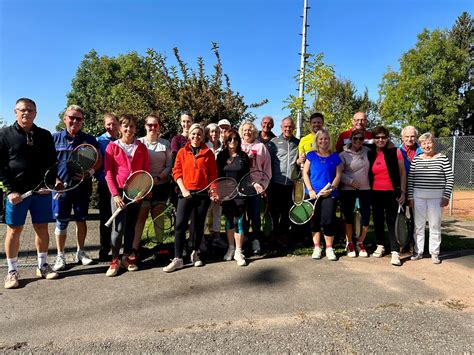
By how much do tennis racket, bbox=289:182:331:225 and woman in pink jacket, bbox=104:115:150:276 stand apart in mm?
2238

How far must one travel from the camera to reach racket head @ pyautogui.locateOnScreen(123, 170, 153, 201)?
4.32m

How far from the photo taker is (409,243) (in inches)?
219

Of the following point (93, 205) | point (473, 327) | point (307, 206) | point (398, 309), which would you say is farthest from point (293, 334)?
point (93, 205)

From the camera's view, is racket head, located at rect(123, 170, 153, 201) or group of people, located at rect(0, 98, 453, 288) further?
racket head, located at rect(123, 170, 153, 201)

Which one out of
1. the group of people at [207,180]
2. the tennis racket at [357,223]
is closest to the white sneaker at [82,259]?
the group of people at [207,180]

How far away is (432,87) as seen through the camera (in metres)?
30.1

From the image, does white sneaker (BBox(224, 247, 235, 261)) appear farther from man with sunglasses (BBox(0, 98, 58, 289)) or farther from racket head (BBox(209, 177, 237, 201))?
man with sunglasses (BBox(0, 98, 58, 289))

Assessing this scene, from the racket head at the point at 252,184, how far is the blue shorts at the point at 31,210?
2.51m

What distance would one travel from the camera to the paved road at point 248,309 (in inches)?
Result: 115

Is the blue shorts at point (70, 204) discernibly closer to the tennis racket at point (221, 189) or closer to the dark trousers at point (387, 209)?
the tennis racket at point (221, 189)

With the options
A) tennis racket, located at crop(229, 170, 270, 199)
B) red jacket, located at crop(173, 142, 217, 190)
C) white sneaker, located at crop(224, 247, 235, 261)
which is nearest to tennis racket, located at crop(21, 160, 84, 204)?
red jacket, located at crop(173, 142, 217, 190)

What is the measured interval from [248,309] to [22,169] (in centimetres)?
306

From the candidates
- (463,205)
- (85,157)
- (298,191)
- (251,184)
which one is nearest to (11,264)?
(85,157)

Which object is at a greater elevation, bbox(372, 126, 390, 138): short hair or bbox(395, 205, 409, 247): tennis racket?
bbox(372, 126, 390, 138): short hair
